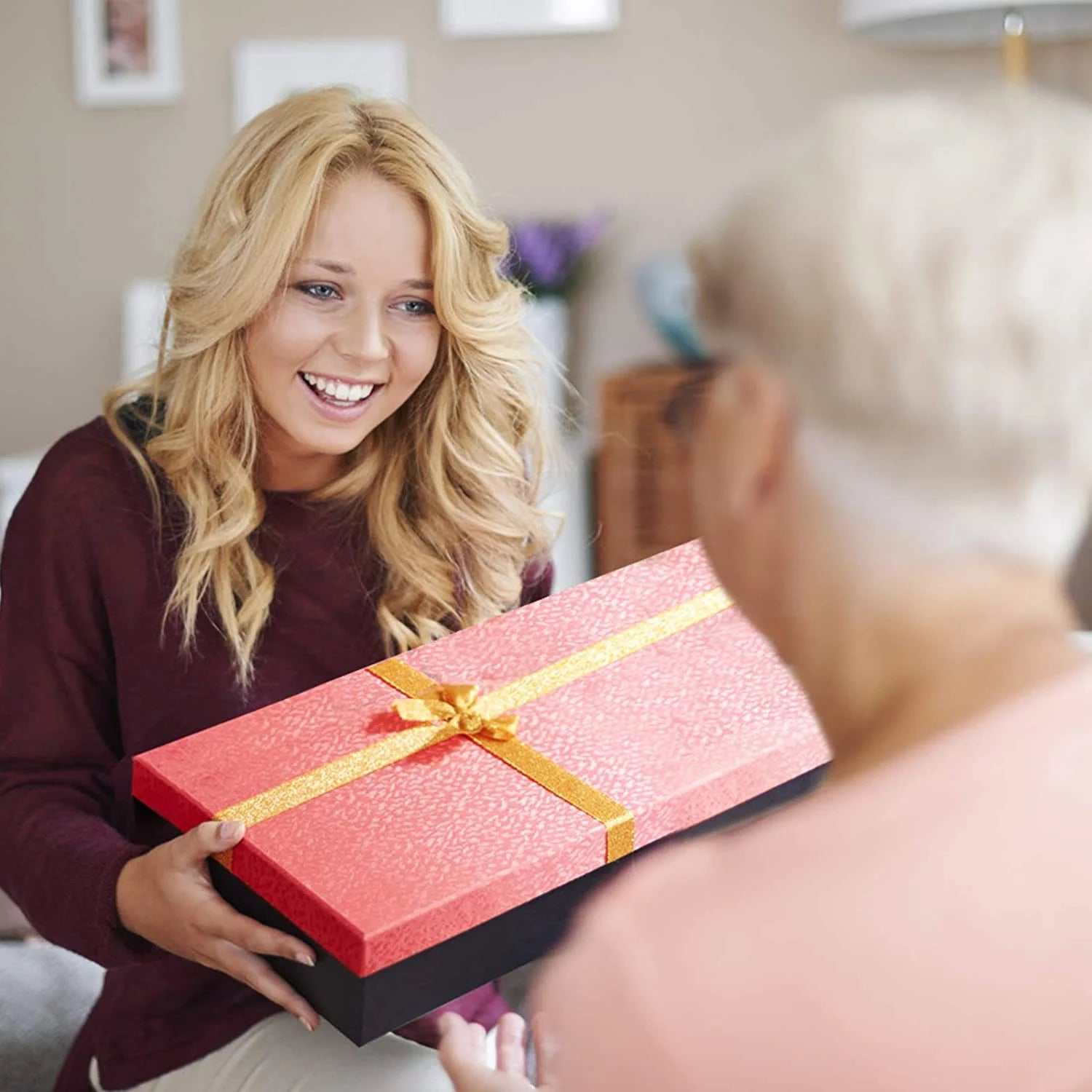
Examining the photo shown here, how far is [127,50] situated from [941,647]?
3786 mm

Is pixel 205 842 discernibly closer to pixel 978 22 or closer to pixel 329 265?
pixel 329 265

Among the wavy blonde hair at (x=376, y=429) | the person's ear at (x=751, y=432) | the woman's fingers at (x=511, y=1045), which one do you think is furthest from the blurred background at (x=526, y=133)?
the person's ear at (x=751, y=432)

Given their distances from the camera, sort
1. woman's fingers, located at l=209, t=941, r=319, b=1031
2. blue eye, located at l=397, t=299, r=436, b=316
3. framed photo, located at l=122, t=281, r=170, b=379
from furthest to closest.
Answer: framed photo, located at l=122, t=281, r=170, b=379
blue eye, located at l=397, t=299, r=436, b=316
woman's fingers, located at l=209, t=941, r=319, b=1031

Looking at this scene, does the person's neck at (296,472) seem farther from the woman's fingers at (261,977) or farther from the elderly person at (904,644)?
the elderly person at (904,644)

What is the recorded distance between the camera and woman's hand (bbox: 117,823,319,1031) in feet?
3.47

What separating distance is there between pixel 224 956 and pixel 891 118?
744 millimetres

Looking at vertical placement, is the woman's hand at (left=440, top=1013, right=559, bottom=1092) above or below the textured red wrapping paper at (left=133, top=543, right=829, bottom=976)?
below

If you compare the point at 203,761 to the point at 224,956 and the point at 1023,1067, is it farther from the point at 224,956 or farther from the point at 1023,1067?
the point at 1023,1067

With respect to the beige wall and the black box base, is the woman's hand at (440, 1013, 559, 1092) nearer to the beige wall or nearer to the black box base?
→ the black box base

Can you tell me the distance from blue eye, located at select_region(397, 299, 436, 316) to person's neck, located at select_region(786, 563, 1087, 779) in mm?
832

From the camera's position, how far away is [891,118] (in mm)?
645

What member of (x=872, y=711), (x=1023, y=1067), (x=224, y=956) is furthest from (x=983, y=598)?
(x=224, y=956)

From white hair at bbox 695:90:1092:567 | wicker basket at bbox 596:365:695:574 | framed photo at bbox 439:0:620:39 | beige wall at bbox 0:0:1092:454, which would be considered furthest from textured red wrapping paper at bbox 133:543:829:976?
framed photo at bbox 439:0:620:39

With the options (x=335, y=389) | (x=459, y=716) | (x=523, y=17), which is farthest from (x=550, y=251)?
(x=459, y=716)
